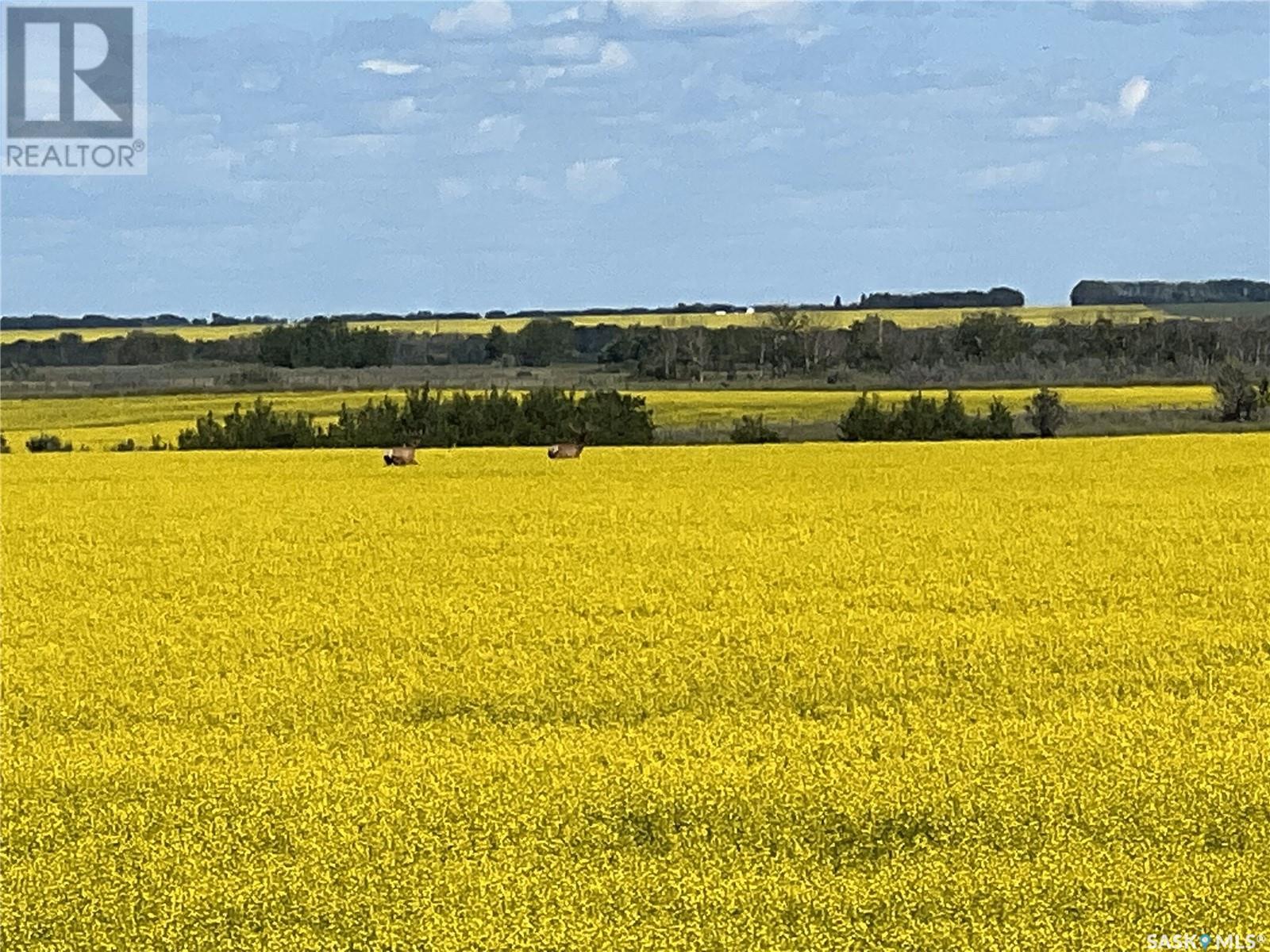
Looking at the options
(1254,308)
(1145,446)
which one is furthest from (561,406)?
(1254,308)

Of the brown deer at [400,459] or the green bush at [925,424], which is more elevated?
the green bush at [925,424]

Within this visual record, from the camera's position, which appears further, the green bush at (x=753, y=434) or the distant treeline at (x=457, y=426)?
the distant treeline at (x=457, y=426)

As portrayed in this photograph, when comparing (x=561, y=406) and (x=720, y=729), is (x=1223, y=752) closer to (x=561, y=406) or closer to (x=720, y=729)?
→ (x=720, y=729)

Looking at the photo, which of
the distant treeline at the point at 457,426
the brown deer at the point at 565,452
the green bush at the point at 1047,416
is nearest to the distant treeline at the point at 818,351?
Answer: the green bush at the point at 1047,416

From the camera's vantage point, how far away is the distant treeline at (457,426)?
51.7m

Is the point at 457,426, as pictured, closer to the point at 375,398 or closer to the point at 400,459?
the point at 400,459

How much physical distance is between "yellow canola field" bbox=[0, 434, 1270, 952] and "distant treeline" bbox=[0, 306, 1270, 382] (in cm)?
5679

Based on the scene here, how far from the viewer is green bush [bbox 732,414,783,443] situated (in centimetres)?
5028

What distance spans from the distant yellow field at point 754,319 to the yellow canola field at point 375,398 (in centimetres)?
4368

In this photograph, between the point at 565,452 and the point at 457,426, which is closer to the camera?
the point at 565,452

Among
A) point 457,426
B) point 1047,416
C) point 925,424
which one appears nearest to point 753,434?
point 925,424

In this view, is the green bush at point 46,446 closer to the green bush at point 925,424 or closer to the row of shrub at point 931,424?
the row of shrub at point 931,424

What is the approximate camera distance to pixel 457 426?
52469mm

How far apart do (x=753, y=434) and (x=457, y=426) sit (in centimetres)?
949
